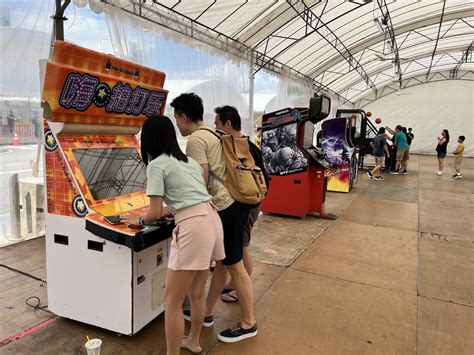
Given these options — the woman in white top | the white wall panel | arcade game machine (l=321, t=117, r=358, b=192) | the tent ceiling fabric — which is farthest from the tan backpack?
the white wall panel

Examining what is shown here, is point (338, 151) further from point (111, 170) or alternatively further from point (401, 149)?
point (111, 170)

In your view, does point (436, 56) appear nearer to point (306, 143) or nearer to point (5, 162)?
point (306, 143)

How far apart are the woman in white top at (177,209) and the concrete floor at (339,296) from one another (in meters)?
0.68

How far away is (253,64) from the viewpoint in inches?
401

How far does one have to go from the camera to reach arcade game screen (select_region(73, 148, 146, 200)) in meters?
A: 2.48

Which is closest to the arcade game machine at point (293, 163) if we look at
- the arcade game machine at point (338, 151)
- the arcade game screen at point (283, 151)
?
the arcade game screen at point (283, 151)

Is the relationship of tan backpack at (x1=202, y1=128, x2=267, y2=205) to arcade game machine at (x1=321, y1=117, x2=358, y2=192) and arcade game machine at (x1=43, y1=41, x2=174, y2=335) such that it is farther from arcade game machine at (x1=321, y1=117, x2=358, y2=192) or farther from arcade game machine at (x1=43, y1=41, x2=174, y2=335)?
arcade game machine at (x1=321, y1=117, x2=358, y2=192)

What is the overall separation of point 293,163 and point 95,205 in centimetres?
387

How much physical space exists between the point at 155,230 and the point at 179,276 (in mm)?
366

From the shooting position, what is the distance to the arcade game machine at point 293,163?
554cm

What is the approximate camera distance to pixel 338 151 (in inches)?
320

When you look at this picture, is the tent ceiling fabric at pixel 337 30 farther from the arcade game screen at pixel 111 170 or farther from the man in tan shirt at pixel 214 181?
the man in tan shirt at pixel 214 181

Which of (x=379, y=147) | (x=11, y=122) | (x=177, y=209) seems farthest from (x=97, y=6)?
(x=379, y=147)

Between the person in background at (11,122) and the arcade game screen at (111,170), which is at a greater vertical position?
the person in background at (11,122)
